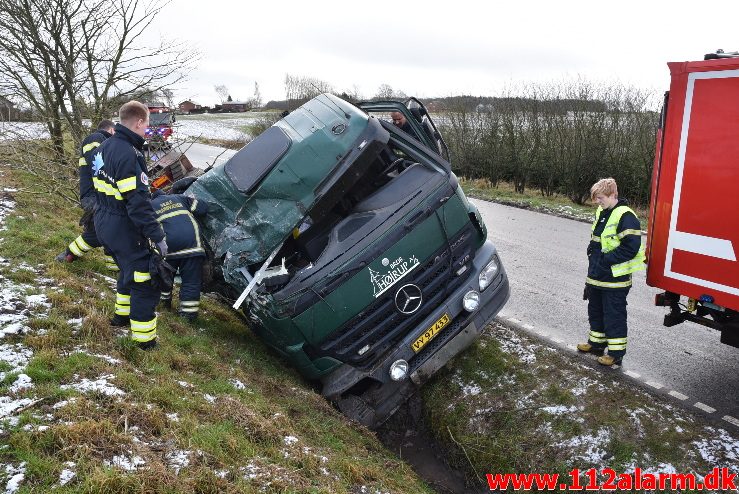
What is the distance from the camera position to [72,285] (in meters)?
4.98

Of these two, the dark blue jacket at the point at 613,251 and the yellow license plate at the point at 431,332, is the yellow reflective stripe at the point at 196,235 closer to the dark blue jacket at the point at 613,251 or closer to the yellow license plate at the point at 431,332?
the yellow license plate at the point at 431,332

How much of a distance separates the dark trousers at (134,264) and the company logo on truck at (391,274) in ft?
5.79

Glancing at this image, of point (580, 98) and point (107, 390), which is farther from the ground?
point (580, 98)

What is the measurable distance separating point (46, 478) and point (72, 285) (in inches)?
112

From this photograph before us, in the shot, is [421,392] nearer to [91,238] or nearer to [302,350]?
[302,350]

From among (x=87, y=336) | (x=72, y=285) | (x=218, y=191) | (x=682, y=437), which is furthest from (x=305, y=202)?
(x=682, y=437)

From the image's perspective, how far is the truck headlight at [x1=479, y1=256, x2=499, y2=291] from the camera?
4.67 metres

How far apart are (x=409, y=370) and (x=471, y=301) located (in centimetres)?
79

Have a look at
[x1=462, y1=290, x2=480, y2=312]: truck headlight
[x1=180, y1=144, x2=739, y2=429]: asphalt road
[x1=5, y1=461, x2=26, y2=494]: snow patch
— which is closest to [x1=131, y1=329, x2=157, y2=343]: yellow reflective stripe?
[x1=5, y1=461, x2=26, y2=494]: snow patch

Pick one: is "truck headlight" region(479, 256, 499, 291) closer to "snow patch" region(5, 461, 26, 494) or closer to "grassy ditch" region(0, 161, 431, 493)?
"grassy ditch" region(0, 161, 431, 493)

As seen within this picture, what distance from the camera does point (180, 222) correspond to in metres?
4.82

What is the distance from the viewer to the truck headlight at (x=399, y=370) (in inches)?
165

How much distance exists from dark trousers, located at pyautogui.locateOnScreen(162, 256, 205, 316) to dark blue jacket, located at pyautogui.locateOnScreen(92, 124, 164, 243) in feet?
2.81

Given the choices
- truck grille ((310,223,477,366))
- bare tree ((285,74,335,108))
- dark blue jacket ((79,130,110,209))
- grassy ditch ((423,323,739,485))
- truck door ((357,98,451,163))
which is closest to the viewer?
grassy ditch ((423,323,739,485))
